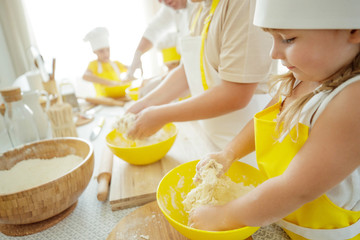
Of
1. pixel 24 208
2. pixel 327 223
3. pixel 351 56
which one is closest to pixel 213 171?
pixel 327 223

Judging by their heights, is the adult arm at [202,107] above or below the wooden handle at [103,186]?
above

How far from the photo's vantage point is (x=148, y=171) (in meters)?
0.92

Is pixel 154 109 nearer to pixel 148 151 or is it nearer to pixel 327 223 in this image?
pixel 148 151

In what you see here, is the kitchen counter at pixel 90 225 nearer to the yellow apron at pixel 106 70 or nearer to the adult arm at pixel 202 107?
the adult arm at pixel 202 107

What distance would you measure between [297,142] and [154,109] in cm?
54

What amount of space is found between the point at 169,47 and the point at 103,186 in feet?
4.68

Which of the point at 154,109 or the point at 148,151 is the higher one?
the point at 154,109

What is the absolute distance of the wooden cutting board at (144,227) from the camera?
24.8 inches

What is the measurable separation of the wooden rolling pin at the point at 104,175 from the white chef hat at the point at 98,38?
1334mm

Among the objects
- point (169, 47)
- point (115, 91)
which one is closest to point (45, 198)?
point (115, 91)

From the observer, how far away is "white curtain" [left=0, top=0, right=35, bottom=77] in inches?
97.2

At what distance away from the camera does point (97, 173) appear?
98 centimetres

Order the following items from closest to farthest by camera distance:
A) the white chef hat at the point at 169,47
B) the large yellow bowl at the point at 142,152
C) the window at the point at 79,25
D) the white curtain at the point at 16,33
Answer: the large yellow bowl at the point at 142,152 < the white chef hat at the point at 169,47 < the white curtain at the point at 16,33 < the window at the point at 79,25

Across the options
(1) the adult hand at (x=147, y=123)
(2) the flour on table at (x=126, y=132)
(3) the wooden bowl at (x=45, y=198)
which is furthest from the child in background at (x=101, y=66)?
(3) the wooden bowl at (x=45, y=198)
